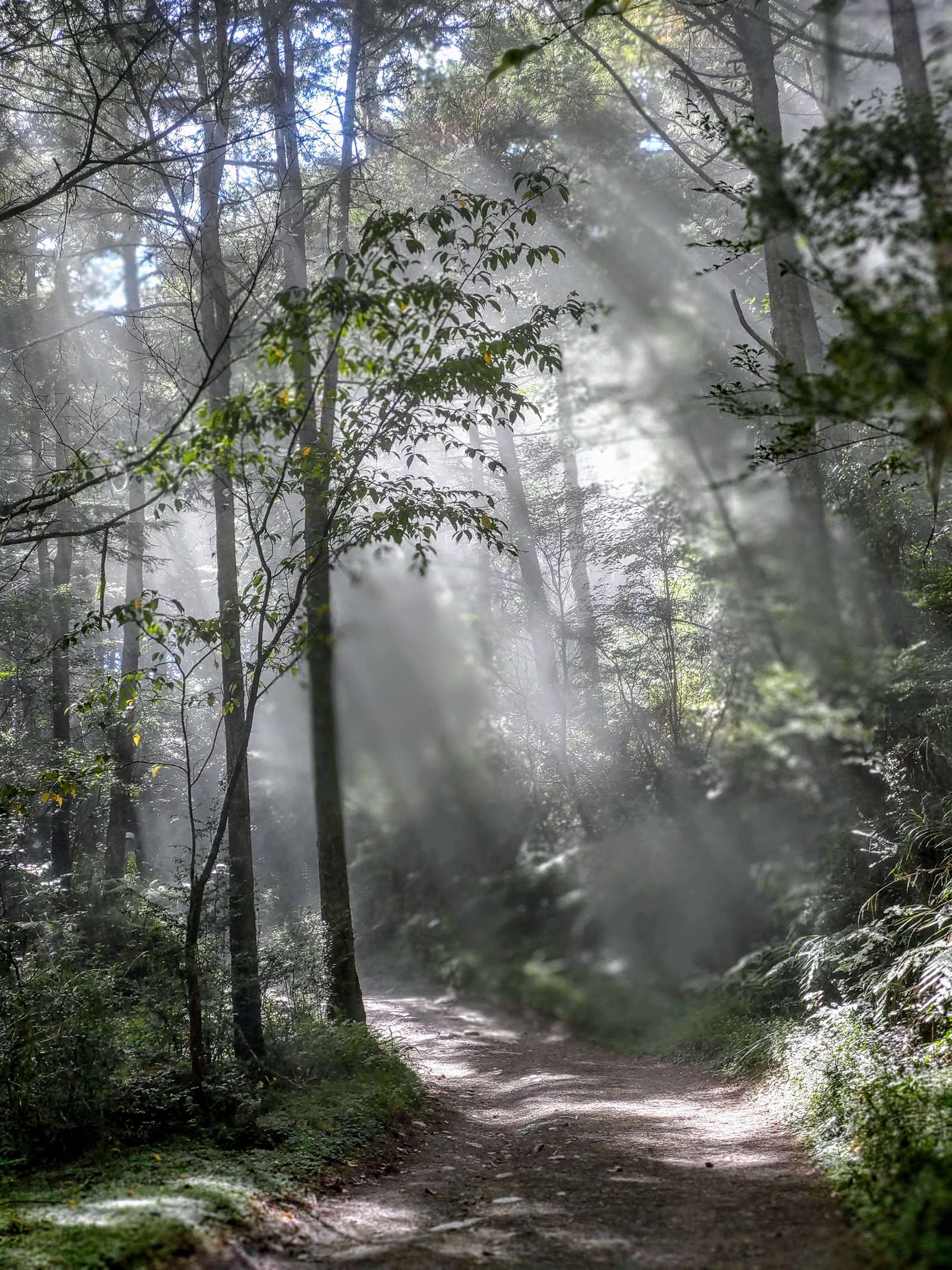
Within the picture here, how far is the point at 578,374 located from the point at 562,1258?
10781mm

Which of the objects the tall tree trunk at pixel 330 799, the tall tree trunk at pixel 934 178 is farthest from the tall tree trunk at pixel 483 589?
the tall tree trunk at pixel 934 178

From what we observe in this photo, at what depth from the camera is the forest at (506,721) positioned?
4297 mm

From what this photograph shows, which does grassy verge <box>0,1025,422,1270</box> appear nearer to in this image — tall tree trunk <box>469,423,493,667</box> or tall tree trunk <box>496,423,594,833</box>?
tall tree trunk <box>496,423,594,833</box>

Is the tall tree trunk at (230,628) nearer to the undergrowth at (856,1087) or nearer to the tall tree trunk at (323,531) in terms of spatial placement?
the tall tree trunk at (323,531)

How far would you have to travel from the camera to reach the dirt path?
4105 millimetres

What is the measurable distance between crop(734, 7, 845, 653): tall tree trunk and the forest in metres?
0.04

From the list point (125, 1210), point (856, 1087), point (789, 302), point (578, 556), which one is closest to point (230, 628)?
point (125, 1210)

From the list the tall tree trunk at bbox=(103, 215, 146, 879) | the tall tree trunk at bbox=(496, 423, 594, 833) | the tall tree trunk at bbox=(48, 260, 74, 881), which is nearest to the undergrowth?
the tall tree trunk at bbox=(496, 423, 594, 833)

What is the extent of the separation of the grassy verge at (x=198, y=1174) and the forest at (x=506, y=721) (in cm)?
4

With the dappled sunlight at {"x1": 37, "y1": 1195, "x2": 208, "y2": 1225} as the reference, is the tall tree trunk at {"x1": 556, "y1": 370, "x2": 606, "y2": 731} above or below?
above

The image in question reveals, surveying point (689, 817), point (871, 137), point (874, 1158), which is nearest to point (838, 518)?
point (689, 817)

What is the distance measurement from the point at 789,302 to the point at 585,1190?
333 inches

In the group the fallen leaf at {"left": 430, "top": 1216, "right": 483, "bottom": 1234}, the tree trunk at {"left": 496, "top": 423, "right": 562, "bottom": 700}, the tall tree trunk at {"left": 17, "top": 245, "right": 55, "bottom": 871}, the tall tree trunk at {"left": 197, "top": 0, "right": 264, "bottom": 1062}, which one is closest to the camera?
the fallen leaf at {"left": 430, "top": 1216, "right": 483, "bottom": 1234}

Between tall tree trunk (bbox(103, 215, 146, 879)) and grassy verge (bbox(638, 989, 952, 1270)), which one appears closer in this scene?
grassy verge (bbox(638, 989, 952, 1270))
